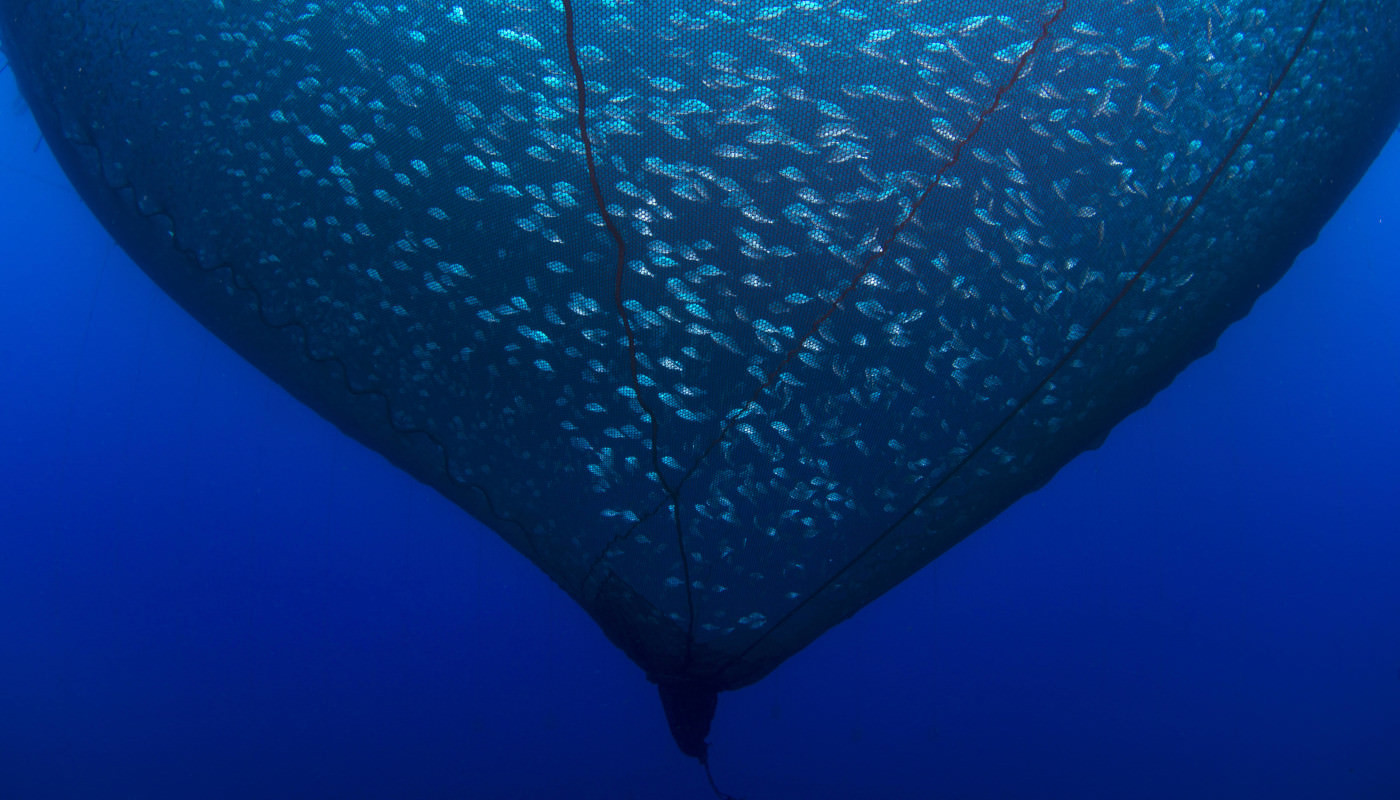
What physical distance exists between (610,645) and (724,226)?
26.5 inches

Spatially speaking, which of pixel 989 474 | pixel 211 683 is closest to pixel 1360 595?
pixel 989 474

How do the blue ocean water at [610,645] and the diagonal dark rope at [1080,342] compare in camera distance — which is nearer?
the diagonal dark rope at [1080,342]

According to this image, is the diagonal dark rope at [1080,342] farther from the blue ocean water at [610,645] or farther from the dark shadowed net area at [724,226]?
the blue ocean water at [610,645]

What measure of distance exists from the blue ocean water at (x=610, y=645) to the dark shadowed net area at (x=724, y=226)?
113 millimetres

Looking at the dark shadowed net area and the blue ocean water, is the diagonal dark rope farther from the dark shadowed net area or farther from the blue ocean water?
the blue ocean water

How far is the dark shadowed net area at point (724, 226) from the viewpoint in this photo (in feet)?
2.30

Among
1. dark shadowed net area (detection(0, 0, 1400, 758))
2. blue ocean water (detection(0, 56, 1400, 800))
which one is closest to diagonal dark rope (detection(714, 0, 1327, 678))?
dark shadowed net area (detection(0, 0, 1400, 758))

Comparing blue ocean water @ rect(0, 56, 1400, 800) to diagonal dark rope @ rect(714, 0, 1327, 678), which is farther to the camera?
blue ocean water @ rect(0, 56, 1400, 800)

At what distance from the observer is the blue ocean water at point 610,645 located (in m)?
1.02

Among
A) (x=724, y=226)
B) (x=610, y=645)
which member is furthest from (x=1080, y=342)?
(x=610, y=645)

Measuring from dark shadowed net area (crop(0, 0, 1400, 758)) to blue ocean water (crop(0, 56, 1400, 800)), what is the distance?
0.37 ft

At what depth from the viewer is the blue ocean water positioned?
102 centimetres

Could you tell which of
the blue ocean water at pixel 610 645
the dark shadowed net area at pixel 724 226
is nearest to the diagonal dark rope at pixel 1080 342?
the dark shadowed net area at pixel 724 226

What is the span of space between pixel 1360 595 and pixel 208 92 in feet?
5.93
